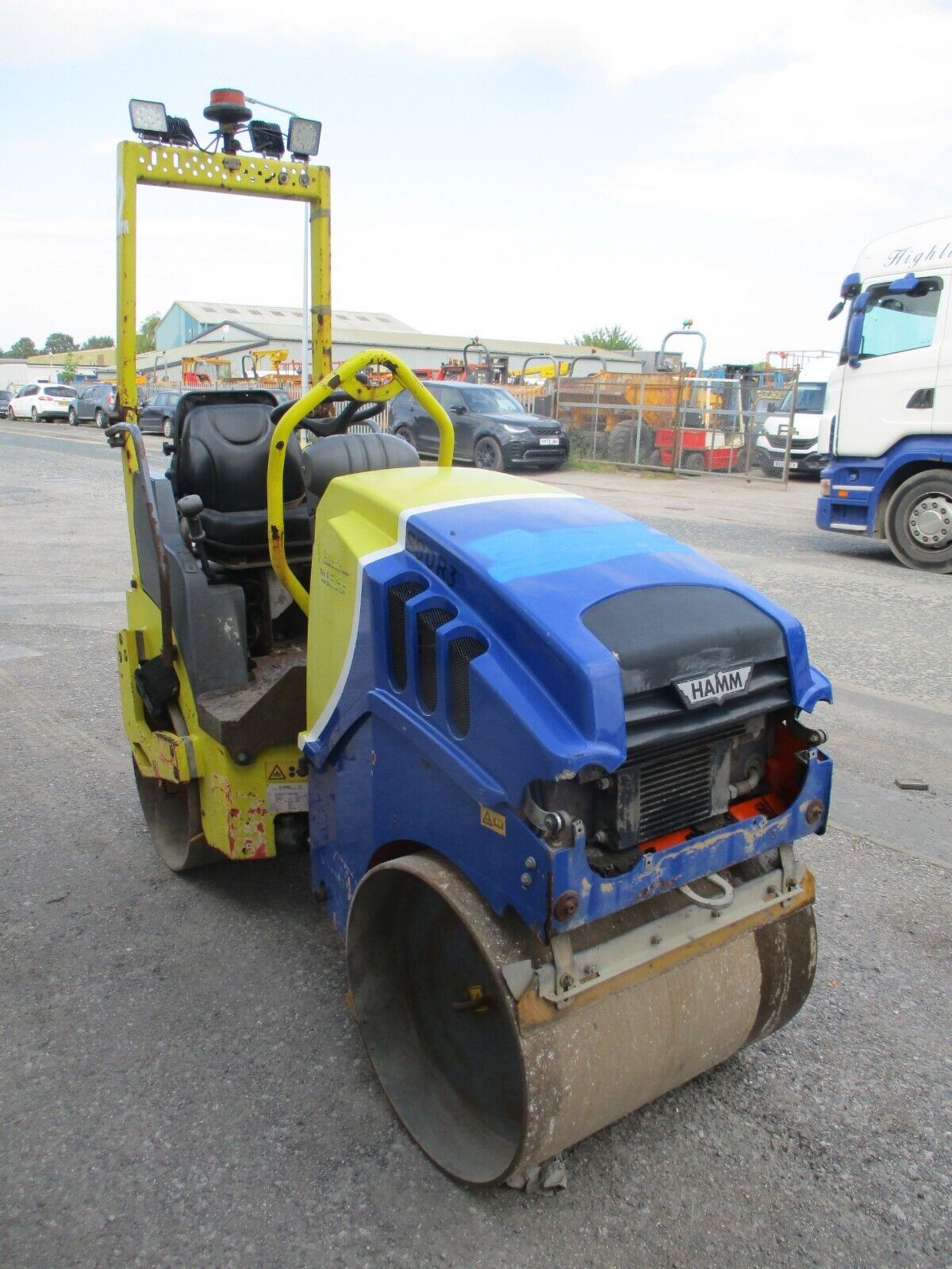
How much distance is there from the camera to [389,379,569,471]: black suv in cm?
2003

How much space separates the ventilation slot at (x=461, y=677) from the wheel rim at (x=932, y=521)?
928 cm

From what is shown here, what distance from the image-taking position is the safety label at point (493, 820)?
87.1 inches

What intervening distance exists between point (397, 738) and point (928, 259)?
377 inches

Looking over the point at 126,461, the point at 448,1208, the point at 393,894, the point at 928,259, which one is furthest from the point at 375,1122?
the point at 928,259

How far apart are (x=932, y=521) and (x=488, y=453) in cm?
1110

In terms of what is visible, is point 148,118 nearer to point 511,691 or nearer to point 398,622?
point 398,622

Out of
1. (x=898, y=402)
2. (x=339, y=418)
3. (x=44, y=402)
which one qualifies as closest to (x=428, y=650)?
(x=339, y=418)

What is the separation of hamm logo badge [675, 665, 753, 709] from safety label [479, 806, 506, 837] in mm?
487

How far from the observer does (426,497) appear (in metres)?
2.77

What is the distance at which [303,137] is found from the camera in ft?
13.2

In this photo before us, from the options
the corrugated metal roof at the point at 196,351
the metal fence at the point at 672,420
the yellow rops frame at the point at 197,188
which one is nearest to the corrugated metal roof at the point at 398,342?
the corrugated metal roof at the point at 196,351

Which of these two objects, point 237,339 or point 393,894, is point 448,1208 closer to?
point 393,894

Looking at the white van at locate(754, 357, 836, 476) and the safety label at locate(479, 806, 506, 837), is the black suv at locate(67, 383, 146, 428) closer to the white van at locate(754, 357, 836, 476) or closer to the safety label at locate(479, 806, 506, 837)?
the white van at locate(754, 357, 836, 476)

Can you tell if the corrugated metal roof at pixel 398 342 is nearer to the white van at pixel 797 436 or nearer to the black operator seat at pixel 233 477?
the white van at pixel 797 436
